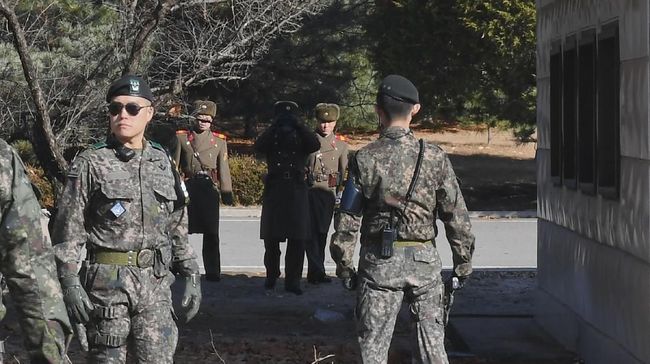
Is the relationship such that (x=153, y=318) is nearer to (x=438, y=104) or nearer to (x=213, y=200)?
(x=213, y=200)

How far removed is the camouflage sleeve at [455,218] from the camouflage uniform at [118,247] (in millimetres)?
1426

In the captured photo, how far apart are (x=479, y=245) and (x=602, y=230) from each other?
8932 mm

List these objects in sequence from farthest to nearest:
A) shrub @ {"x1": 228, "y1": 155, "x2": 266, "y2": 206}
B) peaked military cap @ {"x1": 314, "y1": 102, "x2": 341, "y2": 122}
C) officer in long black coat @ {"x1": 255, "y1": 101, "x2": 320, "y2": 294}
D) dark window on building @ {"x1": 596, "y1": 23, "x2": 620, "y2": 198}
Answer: shrub @ {"x1": 228, "y1": 155, "x2": 266, "y2": 206}
peaked military cap @ {"x1": 314, "y1": 102, "x2": 341, "y2": 122}
officer in long black coat @ {"x1": 255, "y1": 101, "x2": 320, "y2": 294}
dark window on building @ {"x1": 596, "y1": 23, "x2": 620, "y2": 198}

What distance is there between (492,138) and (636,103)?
95.7ft

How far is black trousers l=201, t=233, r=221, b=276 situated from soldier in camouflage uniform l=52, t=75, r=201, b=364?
19.3ft

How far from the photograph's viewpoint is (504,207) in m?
22.3

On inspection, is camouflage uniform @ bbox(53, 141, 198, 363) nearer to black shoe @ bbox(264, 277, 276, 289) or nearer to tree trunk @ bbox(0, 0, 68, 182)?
tree trunk @ bbox(0, 0, 68, 182)

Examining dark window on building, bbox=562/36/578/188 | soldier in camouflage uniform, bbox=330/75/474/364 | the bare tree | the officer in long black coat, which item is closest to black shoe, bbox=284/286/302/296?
the officer in long black coat

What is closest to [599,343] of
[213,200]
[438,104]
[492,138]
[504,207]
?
[213,200]

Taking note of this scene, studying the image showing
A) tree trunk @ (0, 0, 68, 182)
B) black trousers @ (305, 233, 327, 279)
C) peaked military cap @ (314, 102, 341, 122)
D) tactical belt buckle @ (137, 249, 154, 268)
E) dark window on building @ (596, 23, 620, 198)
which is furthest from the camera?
black trousers @ (305, 233, 327, 279)

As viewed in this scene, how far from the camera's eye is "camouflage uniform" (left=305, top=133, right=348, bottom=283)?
39.7 feet

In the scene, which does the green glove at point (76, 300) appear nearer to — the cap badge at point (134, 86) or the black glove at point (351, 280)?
the cap badge at point (134, 86)

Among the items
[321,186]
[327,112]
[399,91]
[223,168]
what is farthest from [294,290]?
[399,91]

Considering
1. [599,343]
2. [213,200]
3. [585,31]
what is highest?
[585,31]
